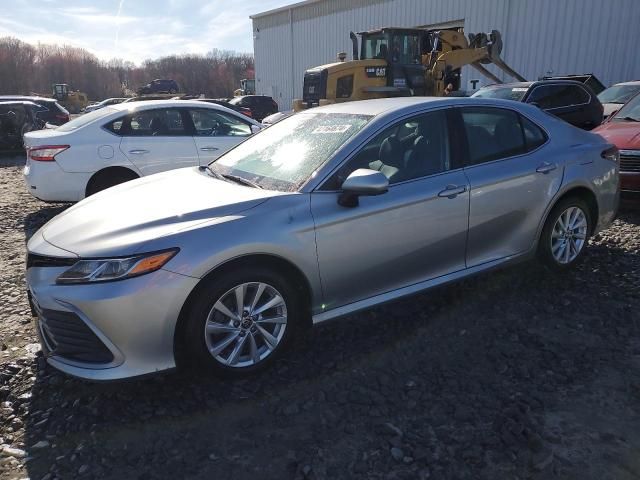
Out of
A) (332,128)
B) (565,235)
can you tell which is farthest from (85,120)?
(565,235)

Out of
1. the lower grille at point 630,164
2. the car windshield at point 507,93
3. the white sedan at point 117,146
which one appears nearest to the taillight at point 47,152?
the white sedan at point 117,146

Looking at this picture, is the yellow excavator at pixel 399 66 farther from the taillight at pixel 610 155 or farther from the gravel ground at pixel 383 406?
the gravel ground at pixel 383 406

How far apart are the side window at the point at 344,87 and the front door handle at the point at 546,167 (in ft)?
31.8

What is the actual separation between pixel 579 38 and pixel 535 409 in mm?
18729

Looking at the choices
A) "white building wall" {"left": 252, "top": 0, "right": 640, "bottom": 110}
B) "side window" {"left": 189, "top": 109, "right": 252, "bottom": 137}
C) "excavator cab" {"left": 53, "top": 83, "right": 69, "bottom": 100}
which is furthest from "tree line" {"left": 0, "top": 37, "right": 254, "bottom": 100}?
"side window" {"left": 189, "top": 109, "right": 252, "bottom": 137}

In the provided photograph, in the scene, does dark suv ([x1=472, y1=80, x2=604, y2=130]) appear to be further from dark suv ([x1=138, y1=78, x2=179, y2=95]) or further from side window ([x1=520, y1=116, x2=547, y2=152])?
dark suv ([x1=138, y1=78, x2=179, y2=95])

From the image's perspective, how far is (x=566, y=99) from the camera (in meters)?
9.23

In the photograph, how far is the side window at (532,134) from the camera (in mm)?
3895

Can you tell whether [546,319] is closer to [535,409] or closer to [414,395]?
[535,409]

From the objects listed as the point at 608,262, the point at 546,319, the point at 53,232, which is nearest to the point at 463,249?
the point at 546,319

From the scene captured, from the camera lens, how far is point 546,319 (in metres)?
3.58

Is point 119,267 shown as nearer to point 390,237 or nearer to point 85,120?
point 390,237

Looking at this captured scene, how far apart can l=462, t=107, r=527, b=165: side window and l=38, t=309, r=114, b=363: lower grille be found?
264 centimetres

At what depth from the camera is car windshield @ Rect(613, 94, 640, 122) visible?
6.69 meters
